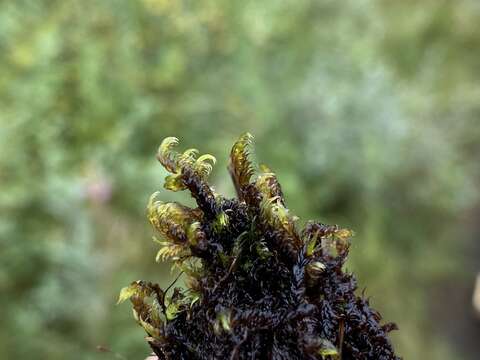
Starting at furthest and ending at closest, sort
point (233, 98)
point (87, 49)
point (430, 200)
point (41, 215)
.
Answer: point (430, 200), point (233, 98), point (87, 49), point (41, 215)

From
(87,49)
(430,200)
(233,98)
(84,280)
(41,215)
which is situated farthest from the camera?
(430,200)

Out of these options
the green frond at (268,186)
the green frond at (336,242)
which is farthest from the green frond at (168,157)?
the green frond at (336,242)

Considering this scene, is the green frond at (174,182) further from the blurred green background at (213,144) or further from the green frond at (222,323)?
the blurred green background at (213,144)

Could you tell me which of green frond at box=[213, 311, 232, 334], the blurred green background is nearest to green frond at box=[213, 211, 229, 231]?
green frond at box=[213, 311, 232, 334]

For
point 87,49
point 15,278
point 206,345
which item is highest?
point 87,49

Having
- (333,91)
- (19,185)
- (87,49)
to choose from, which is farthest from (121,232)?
(333,91)

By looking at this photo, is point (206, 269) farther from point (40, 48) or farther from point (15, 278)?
point (40, 48)

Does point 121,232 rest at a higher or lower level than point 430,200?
lower
